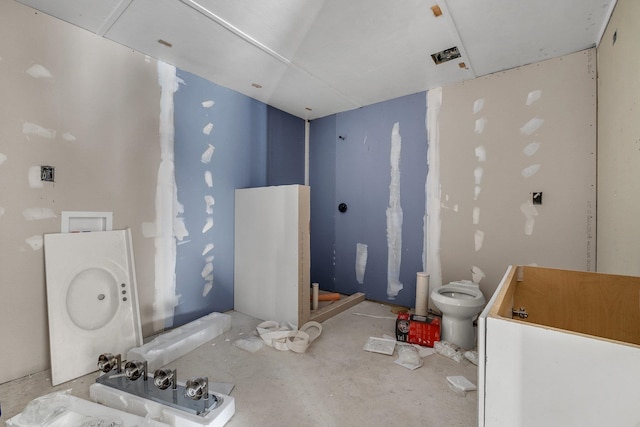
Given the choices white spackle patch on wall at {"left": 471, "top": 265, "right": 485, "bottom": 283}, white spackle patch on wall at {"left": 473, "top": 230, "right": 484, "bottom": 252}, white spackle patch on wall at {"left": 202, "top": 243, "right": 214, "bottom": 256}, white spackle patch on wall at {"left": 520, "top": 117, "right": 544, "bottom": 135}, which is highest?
white spackle patch on wall at {"left": 520, "top": 117, "right": 544, "bottom": 135}

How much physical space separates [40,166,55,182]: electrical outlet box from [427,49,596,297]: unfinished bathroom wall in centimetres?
279

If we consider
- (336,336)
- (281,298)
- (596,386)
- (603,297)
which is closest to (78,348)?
(281,298)

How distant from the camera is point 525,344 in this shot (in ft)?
1.95

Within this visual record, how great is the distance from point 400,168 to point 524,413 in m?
2.43

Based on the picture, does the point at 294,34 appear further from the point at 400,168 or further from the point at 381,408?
the point at 381,408

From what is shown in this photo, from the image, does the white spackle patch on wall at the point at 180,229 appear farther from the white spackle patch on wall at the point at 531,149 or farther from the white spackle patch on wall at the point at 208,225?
the white spackle patch on wall at the point at 531,149

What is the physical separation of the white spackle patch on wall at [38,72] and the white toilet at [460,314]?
2808mm

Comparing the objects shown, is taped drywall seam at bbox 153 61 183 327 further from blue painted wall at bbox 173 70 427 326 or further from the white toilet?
the white toilet

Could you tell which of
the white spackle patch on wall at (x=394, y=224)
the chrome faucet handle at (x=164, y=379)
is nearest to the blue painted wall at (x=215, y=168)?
the chrome faucet handle at (x=164, y=379)

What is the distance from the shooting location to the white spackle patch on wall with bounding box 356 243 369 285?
308 cm

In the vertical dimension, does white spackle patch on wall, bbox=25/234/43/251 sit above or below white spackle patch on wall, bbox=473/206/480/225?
below

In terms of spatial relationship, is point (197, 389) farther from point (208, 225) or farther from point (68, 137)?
point (68, 137)

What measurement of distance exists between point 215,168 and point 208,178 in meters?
0.12

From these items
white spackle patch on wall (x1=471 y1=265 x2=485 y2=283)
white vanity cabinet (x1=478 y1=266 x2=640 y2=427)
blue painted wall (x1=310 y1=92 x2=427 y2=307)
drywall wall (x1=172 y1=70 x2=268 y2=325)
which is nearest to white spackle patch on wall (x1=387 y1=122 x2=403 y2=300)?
blue painted wall (x1=310 y1=92 x2=427 y2=307)
